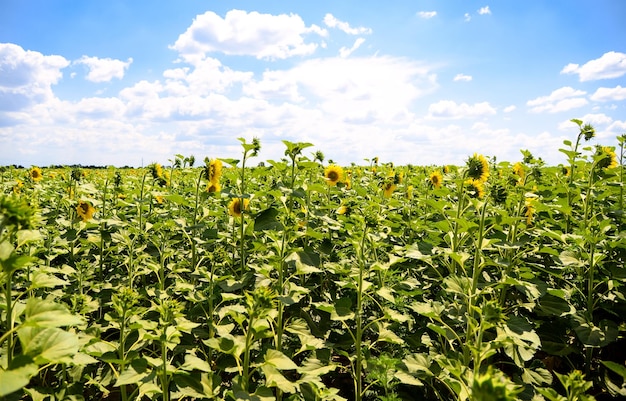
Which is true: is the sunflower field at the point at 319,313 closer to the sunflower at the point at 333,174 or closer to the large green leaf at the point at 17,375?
the large green leaf at the point at 17,375

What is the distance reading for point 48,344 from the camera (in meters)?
1.52

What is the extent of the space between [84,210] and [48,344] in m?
2.87

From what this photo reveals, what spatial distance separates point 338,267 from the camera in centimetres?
300

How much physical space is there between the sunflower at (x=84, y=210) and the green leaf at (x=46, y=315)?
106 inches

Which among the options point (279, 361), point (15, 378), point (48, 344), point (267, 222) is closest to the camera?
point (15, 378)

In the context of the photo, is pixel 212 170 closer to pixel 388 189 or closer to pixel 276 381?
pixel 276 381

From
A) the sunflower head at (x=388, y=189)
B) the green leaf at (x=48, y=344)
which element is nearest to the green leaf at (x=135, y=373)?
the green leaf at (x=48, y=344)

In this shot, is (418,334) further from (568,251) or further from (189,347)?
(189,347)

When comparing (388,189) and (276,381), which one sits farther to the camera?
(388,189)

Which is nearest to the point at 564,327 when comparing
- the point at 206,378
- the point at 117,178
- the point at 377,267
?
the point at 377,267

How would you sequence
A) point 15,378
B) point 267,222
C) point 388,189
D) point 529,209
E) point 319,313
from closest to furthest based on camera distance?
1. point 15,378
2. point 267,222
3. point 319,313
4. point 529,209
5. point 388,189

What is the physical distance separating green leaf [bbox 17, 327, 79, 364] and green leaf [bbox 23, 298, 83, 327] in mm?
63

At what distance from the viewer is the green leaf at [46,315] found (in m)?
1.48

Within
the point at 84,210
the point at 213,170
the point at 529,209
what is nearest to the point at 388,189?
the point at 529,209
